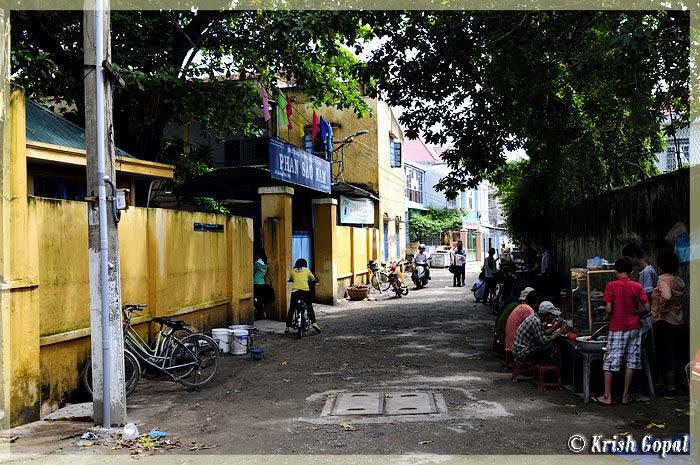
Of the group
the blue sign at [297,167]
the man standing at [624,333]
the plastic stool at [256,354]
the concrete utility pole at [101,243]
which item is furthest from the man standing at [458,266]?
the concrete utility pole at [101,243]

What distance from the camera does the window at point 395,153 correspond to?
31744mm

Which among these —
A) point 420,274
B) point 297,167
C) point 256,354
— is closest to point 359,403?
point 256,354

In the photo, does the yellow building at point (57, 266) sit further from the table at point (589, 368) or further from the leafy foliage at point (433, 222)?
the leafy foliage at point (433, 222)

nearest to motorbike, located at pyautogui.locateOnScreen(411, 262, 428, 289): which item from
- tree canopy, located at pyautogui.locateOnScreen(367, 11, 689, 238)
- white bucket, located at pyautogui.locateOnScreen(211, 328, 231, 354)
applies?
tree canopy, located at pyautogui.locateOnScreen(367, 11, 689, 238)

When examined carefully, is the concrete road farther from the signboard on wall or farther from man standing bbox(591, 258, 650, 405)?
the signboard on wall

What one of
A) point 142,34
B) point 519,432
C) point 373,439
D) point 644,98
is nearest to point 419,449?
point 373,439

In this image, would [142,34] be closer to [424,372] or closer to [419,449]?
[424,372]

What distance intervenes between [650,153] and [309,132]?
15.3m

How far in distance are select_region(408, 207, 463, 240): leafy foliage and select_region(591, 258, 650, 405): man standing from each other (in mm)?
35481

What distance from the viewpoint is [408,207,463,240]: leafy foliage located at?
4403 cm

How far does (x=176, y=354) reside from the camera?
8.96 meters

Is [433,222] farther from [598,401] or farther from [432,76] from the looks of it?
[598,401]

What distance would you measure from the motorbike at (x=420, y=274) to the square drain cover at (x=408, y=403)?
18997 mm

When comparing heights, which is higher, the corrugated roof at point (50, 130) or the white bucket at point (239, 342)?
the corrugated roof at point (50, 130)
